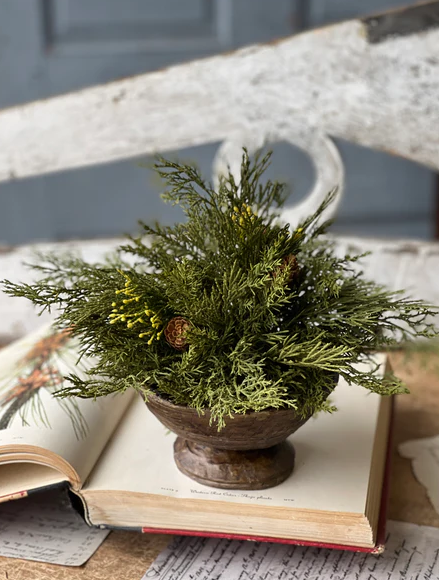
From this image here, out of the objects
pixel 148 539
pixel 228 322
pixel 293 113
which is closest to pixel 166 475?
pixel 148 539

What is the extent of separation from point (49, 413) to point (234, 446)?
180mm

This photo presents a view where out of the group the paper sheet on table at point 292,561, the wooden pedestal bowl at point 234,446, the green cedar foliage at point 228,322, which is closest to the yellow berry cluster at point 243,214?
the green cedar foliage at point 228,322

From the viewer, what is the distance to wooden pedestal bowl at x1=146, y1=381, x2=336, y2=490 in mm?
504

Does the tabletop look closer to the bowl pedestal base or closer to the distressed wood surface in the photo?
the bowl pedestal base

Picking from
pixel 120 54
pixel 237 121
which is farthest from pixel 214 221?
pixel 120 54

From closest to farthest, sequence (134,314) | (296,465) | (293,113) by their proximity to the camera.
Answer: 1. (134,314)
2. (296,465)
3. (293,113)

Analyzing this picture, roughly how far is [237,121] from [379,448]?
488mm

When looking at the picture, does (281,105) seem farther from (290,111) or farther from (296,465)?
(296,465)

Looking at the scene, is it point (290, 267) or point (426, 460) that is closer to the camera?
point (290, 267)

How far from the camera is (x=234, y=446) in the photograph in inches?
21.0

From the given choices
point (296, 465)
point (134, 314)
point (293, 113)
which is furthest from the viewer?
point (293, 113)

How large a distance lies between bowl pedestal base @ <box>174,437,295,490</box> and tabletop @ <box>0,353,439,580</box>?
0.07m

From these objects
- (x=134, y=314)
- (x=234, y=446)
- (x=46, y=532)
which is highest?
(x=134, y=314)

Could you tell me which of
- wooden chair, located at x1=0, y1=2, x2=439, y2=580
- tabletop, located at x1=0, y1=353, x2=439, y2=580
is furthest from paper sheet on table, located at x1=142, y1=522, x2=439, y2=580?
wooden chair, located at x1=0, y1=2, x2=439, y2=580
